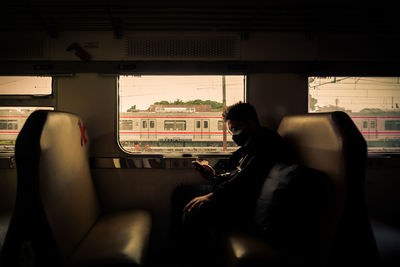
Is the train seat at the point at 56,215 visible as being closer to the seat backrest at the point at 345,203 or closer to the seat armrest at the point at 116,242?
the seat armrest at the point at 116,242

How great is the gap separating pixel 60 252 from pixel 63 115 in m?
1.10

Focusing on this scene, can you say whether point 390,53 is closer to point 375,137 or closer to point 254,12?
point 375,137

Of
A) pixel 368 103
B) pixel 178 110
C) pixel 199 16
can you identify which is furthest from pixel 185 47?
pixel 368 103

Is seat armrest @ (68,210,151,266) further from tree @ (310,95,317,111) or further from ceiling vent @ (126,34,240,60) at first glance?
tree @ (310,95,317,111)

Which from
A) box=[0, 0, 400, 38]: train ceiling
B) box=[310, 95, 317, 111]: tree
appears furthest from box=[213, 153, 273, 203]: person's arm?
box=[0, 0, 400, 38]: train ceiling

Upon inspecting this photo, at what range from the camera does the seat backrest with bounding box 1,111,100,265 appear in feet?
4.41

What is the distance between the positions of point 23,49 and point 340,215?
3713mm

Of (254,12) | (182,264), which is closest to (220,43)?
(254,12)

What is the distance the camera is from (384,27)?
2.55 metres

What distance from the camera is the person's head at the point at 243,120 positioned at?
2.04 meters

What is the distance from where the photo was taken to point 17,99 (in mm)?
2486

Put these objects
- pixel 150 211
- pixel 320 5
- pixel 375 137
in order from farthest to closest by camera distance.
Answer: pixel 375 137 < pixel 150 211 < pixel 320 5

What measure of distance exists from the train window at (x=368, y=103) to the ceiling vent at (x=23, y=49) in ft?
11.4

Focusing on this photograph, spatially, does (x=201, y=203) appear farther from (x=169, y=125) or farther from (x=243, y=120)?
(x=169, y=125)
